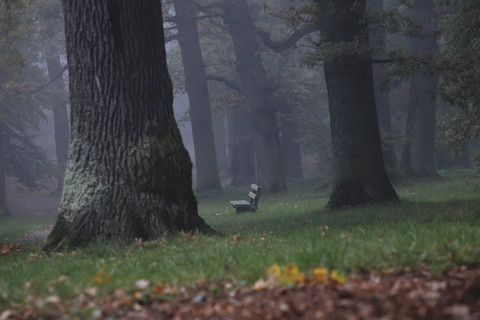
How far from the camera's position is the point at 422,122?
89.5 ft

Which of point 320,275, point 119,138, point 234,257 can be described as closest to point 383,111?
point 119,138

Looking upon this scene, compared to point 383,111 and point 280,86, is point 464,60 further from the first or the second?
point 280,86

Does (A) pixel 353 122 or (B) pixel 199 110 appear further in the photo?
(B) pixel 199 110

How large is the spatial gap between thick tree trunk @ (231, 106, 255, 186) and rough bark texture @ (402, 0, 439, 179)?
10523mm

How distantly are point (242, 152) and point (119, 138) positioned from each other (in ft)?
89.2

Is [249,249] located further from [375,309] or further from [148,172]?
[375,309]

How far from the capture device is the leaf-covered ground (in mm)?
4426

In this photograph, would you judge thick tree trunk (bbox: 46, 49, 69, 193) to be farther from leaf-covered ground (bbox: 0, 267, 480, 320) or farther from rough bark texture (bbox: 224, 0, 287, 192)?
leaf-covered ground (bbox: 0, 267, 480, 320)

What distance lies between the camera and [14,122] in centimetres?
3797

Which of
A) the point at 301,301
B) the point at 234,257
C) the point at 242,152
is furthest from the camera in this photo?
the point at 242,152

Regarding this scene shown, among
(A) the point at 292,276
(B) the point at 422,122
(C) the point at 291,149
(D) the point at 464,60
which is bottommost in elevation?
(A) the point at 292,276

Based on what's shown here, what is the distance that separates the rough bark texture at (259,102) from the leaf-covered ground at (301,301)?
2391 cm

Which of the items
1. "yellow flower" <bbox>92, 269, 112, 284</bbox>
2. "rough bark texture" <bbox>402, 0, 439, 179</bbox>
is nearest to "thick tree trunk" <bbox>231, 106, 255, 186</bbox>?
"rough bark texture" <bbox>402, 0, 439, 179</bbox>

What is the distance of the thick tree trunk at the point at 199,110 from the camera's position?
32.0 meters
